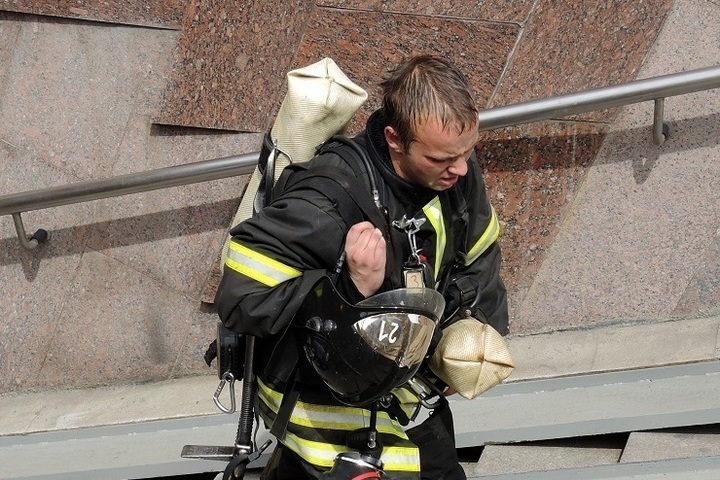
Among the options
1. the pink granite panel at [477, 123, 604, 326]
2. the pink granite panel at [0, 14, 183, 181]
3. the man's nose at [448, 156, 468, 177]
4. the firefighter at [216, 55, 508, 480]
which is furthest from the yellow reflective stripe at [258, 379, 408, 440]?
the pink granite panel at [0, 14, 183, 181]

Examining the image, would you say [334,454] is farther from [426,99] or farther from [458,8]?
[458,8]

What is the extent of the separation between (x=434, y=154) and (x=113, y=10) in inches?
96.9

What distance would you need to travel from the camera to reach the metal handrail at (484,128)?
12.3ft

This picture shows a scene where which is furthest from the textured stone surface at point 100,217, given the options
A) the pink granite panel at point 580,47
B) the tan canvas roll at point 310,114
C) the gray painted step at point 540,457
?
the tan canvas roll at point 310,114

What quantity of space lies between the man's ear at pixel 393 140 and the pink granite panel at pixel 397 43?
1717mm

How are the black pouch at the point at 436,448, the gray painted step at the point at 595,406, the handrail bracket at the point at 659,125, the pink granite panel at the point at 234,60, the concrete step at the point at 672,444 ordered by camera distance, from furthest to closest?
1. the pink granite panel at the point at 234,60
2. the handrail bracket at the point at 659,125
3. the gray painted step at the point at 595,406
4. the concrete step at the point at 672,444
5. the black pouch at the point at 436,448

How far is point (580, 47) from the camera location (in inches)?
165

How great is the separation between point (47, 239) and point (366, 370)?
2.65 meters

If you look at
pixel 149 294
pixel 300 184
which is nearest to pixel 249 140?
pixel 149 294

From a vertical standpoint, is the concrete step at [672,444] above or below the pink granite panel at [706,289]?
below

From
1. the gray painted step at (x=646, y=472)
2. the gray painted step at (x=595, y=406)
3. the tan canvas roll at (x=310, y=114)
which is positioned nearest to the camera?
the tan canvas roll at (x=310, y=114)

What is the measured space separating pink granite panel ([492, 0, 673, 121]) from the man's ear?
1.73 meters

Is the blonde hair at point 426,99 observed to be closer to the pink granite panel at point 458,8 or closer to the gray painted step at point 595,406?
the gray painted step at point 595,406

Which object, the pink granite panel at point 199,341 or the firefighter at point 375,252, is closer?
the firefighter at point 375,252
